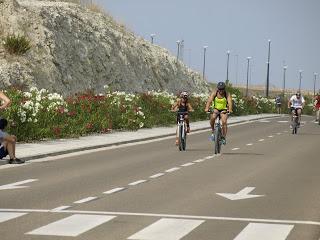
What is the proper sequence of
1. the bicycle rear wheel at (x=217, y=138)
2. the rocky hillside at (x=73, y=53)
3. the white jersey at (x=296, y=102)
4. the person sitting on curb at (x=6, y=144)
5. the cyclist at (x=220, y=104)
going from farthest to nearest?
the rocky hillside at (x=73, y=53), the white jersey at (x=296, y=102), the cyclist at (x=220, y=104), the bicycle rear wheel at (x=217, y=138), the person sitting on curb at (x=6, y=144)

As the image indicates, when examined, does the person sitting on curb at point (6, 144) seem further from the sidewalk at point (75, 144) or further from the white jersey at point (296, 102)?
the white jersey at point (296, 102)

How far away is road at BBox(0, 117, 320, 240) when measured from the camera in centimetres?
982

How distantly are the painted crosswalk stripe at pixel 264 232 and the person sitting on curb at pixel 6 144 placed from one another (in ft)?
27.7

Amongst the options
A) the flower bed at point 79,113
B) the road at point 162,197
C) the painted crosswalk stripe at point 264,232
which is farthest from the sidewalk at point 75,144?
the painted crosswalk stripe at point 264,232

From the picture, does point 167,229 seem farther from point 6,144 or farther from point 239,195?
point 6,144

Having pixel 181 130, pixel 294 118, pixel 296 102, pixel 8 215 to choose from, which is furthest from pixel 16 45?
pixel 8 215

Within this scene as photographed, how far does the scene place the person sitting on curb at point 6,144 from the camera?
1759cm

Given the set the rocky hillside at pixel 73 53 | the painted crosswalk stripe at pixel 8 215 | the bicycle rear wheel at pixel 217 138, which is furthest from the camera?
the rocky hillside at pixel 73 53

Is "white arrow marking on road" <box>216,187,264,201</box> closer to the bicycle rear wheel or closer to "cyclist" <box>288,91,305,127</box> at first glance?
the bicycle rear wheel

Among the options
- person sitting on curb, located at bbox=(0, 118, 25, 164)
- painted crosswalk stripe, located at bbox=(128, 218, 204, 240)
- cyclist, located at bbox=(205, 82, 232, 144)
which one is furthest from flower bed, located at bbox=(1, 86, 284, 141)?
painted crosswalk stripe, located at bbox=(128, 218, 204, 240)

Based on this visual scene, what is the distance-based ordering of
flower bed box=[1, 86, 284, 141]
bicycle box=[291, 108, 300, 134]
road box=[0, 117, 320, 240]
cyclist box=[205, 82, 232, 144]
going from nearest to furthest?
road box=[0, 117, 320, 240] → cyclist box=[205, 82, 232, 144] → flower bed box=[1, 86, 284, 141] → bicycle box=[291, 108, 300, 134]

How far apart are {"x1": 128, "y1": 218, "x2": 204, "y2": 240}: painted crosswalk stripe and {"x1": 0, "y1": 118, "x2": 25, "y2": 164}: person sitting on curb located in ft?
25.4

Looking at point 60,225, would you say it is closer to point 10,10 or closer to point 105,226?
point 105,226

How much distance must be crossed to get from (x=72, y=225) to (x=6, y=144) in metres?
8.26
